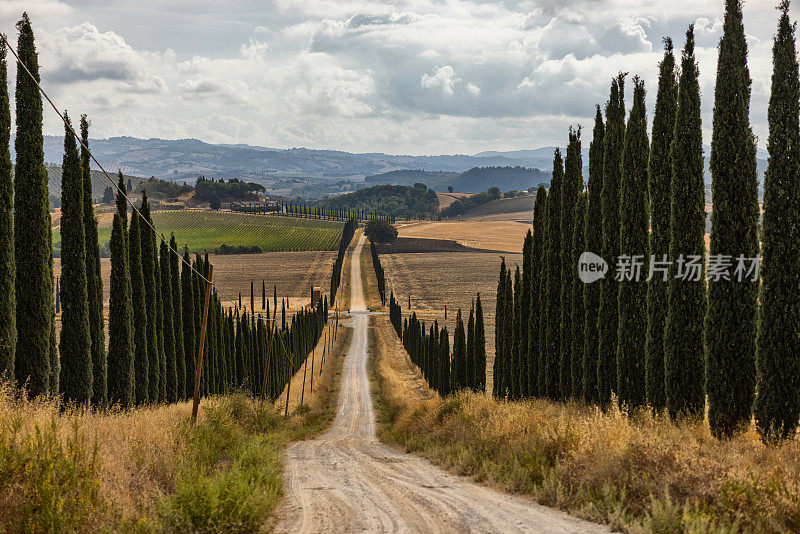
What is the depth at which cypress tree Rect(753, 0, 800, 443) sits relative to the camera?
11.9 m

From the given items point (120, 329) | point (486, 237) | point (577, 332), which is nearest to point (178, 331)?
point (120, 329)

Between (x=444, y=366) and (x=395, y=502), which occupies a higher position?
(x=395, y=502)

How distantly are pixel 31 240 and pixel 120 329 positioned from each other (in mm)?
6624

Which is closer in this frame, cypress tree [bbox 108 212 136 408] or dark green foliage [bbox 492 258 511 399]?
cypress tree [bbox 108 212 136 408]

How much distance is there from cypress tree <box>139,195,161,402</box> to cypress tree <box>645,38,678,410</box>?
20931 mm

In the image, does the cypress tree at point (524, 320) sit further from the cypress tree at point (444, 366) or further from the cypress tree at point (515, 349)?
the cypress tree at point (444, 366)

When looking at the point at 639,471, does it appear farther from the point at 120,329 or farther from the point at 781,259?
the point at 120,329

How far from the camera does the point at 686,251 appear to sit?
590 inches

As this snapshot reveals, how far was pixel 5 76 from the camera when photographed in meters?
16.5

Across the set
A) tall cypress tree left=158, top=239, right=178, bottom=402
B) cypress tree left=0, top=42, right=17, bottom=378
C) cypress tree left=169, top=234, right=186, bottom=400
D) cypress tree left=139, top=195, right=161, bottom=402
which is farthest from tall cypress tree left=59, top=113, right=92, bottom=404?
cypress tree left=169, top=234, right=186, bottom=400

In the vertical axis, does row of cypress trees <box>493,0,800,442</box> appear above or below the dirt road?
above

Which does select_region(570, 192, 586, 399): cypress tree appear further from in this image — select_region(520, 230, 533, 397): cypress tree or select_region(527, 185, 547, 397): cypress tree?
select_region(520, 230, 533, 397): cypress tree

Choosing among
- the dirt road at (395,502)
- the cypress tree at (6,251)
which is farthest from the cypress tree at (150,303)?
the dirt road at (395,502)

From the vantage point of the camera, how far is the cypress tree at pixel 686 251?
14.4 metres
